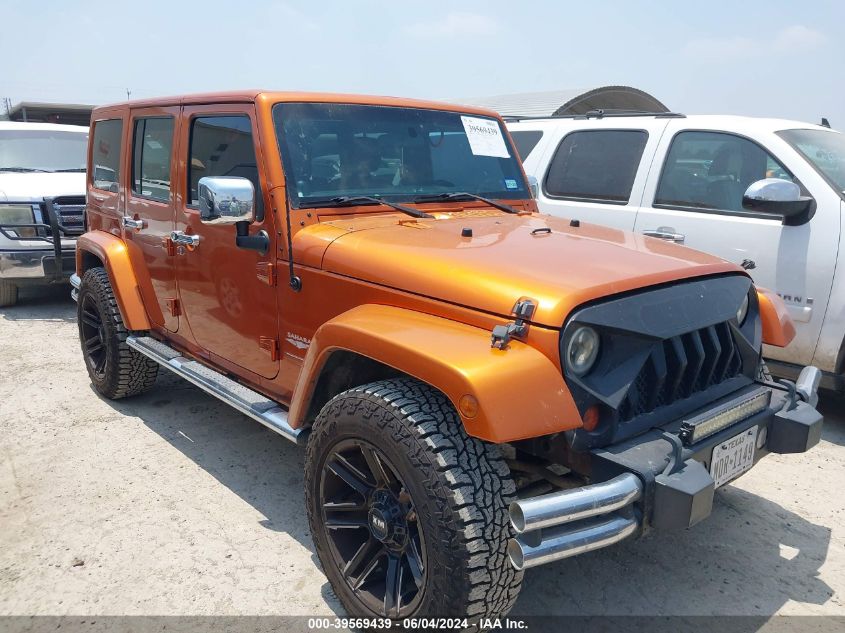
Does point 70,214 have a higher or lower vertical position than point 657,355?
lower

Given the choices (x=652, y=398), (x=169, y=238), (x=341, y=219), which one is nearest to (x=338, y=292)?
(x=341, y=219)

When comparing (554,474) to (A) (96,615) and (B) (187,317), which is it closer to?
(A) (96,615)

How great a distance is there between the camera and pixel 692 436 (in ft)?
7.36

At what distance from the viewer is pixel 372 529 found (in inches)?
94.2

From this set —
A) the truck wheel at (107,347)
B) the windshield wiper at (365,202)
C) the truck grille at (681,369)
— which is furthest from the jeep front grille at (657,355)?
the truck wheel at (107,347)

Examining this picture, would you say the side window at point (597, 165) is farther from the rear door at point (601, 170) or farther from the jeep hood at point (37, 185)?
the jeep hood at point (37, 185)

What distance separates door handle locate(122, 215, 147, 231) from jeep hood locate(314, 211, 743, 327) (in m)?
1.73

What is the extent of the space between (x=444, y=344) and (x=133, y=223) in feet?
9.34

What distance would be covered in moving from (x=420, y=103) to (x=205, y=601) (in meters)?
2.56

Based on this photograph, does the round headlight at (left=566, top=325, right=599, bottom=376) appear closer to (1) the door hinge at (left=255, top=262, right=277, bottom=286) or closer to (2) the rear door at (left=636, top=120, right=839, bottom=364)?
(1) the door hinge at (left=255, top=262, right=277, bottom=286)

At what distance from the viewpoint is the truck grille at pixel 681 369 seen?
2.33 m

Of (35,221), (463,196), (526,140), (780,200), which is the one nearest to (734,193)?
(780,200)

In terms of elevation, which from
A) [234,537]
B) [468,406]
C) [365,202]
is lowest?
[234,537]

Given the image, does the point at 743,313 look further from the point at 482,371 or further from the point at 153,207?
the point at 153,207
